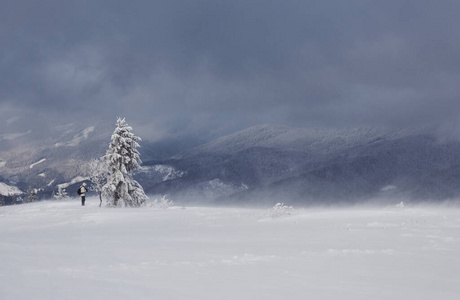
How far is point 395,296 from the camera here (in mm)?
7164

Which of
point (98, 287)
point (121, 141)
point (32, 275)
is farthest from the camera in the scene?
point (121, 141)

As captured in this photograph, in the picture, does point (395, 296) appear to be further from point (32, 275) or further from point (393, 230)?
A: point (393, 230)

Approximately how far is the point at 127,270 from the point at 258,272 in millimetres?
2803

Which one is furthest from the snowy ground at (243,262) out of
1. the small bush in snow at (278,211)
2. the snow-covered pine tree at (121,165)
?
the snow-covered pine tree at (121,165)

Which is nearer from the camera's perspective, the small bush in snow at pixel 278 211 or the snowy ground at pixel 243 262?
the snowy ground at pixel 243 262

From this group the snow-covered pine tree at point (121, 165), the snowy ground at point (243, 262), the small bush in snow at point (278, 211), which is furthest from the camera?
the snow-covered pine tree at point (121, 165)

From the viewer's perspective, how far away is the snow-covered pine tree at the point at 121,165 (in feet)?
130

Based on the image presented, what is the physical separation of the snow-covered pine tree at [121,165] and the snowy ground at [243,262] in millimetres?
22039

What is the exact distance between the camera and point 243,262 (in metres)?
10.1

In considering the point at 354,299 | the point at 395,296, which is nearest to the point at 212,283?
the point at 354,299

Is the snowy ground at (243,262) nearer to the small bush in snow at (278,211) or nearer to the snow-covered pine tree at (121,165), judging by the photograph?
the small bush in snow at (278,211)

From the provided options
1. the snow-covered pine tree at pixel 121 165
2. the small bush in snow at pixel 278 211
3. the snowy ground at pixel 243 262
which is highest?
the snow-covered pine tree at pixel 121 165

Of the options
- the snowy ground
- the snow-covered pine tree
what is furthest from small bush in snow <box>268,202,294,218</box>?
the snow-covered pine tree

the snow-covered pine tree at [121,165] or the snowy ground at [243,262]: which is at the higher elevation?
the snow-covered pine tree at [121,165]
